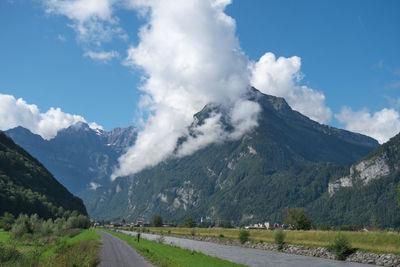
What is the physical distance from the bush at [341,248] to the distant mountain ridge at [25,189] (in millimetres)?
109817

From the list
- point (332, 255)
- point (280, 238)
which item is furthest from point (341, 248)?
point (280, 238)

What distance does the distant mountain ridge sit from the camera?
13166cm

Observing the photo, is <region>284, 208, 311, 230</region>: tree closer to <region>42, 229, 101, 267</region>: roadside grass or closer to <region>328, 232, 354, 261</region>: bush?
<region>328, 232, 354, 261</region>: bush

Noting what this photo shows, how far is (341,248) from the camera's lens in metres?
72.1

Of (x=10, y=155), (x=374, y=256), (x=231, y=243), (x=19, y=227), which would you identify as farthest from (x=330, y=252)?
(x=10, y=155)

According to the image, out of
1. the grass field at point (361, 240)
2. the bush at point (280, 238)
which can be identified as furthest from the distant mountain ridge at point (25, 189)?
the grass field at point (361, 240)

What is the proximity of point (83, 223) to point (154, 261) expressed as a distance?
5667 inches

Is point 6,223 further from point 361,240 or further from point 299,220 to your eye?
point 299,220

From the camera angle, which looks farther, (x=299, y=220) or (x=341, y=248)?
(x=299, y=220)

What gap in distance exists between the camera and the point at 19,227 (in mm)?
74500

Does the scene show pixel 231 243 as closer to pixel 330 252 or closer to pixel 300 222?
pixel 300 222

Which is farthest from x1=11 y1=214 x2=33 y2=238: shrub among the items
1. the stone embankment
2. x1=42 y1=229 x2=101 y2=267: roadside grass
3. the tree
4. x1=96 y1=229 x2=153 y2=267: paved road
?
the tree

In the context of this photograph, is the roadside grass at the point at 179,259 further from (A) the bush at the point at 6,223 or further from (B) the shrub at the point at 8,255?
(A) the bush at the point at 6,223

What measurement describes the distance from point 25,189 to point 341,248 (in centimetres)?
Result: 13311
